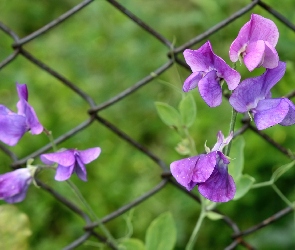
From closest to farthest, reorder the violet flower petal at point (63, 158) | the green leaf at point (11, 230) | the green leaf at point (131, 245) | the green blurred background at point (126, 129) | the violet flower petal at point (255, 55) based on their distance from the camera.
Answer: the violet flower petal at point (255, 55) < the violet flower petal at point (63, 158) < the green leaf at point (11, 230) < the green leaf at point (131, 245) < the green blurred background at point (126, 129)

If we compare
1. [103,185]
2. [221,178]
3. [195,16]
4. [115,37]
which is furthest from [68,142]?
[221,178]

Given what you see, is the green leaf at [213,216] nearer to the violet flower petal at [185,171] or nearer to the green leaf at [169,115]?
Answer: the green leaf at [169,115]

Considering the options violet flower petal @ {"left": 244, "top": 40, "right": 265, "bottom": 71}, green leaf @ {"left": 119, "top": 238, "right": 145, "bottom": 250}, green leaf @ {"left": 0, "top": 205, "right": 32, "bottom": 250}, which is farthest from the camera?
green leaf @ {"left": 119, "top": 238, "right": 145, "bottom": 250}

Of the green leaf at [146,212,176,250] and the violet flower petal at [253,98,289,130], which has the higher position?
the violet flower petal at [253,98,289,130]

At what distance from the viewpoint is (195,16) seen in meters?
1.99

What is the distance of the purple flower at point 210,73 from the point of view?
0.73m

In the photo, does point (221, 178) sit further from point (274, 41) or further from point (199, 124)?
point (199, 124)

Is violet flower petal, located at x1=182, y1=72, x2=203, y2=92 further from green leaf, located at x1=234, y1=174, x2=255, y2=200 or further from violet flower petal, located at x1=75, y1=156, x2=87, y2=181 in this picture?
green leaf, located at x1=234, y1=174, x2=255, y2=200

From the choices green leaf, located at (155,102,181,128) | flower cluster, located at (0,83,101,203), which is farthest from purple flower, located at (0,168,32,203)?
green leaf, located at (155,102,181,128)

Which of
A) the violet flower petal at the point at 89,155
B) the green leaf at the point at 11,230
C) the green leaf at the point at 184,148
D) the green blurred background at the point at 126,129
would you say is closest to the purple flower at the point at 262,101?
the violet flower petal at the point at 89,155

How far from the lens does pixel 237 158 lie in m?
1.04

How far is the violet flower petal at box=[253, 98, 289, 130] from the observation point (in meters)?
0.73

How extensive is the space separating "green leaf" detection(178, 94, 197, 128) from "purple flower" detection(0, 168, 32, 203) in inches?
10.1

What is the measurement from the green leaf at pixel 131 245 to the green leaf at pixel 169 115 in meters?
0.20
